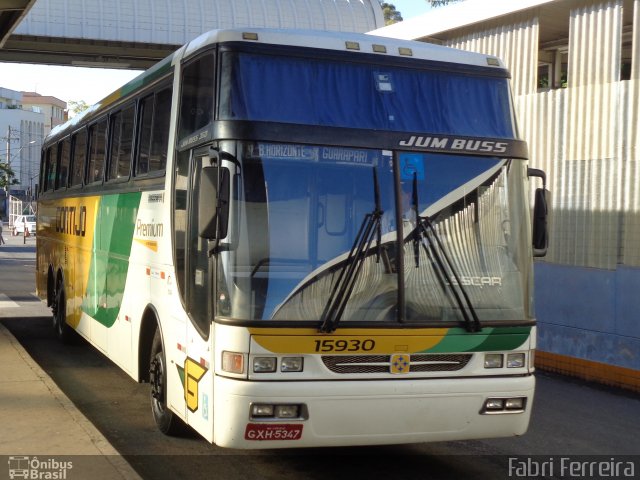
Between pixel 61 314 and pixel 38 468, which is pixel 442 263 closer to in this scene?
pixel 38 468

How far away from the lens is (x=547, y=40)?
15984mm

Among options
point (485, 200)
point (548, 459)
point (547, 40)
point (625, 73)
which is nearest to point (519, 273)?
point (485, 200)

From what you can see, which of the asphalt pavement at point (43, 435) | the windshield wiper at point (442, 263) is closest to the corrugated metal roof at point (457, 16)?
the windshield wiper at point (442, 263)

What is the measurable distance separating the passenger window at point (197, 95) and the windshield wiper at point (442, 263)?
1675mm

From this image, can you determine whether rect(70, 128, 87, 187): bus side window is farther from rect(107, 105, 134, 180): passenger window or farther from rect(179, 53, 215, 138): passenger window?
rect(179, 53, 215, 138): passenger window

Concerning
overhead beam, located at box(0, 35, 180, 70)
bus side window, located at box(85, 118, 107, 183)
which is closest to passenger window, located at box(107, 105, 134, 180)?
bus side window, located at box(85, 118, 107, 183)

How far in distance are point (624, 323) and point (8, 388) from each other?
741cm

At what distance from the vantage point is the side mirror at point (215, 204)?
6.21 metres

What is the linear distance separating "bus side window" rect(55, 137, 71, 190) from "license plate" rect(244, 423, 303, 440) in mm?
8388

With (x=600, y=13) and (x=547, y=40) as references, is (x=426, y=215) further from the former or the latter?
(x=547, y=40)

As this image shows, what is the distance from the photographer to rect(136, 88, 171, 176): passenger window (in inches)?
319

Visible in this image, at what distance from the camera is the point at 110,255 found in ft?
33.7

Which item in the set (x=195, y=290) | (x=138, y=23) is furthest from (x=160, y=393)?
(x=138, y=23)

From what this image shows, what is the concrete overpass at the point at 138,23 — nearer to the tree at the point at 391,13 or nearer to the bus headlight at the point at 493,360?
the bus headlight at the point at 493,360
